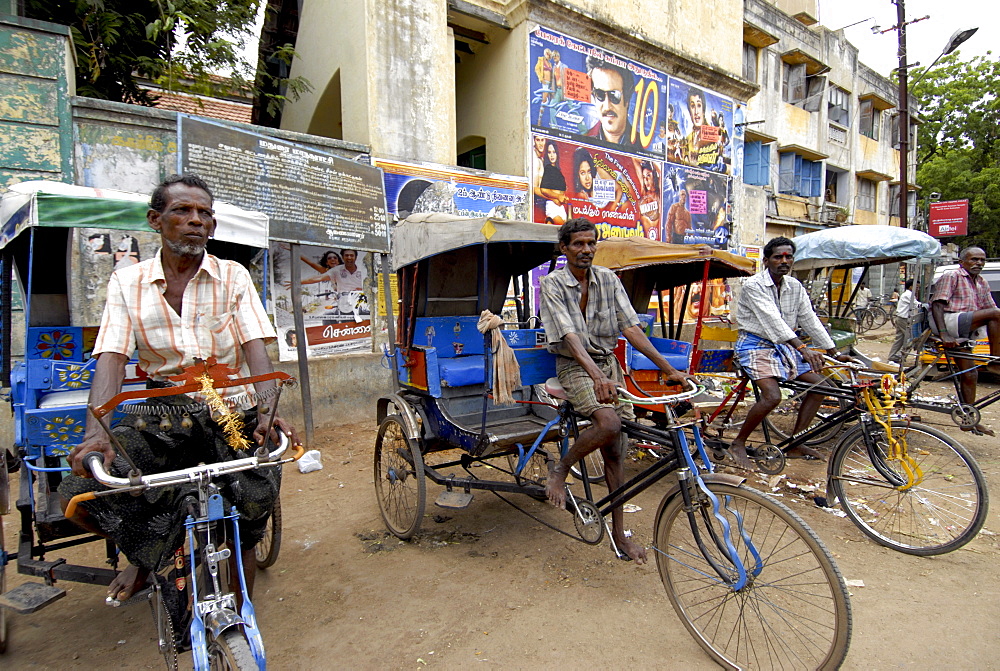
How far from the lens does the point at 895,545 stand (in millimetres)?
3656

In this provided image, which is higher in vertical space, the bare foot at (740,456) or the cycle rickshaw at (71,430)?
the cycle rickshaw at (71,430)

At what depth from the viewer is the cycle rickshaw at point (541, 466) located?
245 cm

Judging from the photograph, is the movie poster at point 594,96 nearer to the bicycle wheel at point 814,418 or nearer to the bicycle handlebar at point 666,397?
the bicycle wheel at point 814,418

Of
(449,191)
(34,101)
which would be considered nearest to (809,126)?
(449,191)

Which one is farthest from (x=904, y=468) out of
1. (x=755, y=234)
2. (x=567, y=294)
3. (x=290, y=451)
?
(x=755, y=234)

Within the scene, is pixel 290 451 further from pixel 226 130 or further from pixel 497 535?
pixel 226 130

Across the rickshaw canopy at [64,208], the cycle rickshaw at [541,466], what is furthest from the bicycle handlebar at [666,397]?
the rickshaw canopy at [64,208]

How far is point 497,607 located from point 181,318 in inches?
88.5

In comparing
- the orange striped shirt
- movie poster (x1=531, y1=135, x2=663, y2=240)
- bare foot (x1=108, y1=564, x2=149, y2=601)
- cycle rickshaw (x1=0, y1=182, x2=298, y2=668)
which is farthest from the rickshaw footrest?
movie poster (x1=531, y1=135, x2=663, y2=240)

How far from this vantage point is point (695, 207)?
12531 millimetres

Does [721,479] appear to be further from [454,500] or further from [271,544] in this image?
[271,544]

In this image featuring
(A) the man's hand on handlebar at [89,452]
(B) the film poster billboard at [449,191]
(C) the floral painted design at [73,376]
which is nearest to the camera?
(A) the man's hand on handlebar at [89,452]

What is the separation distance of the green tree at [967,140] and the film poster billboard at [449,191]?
1118 inches

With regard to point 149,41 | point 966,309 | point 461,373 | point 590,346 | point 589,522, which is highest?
point 149,41
